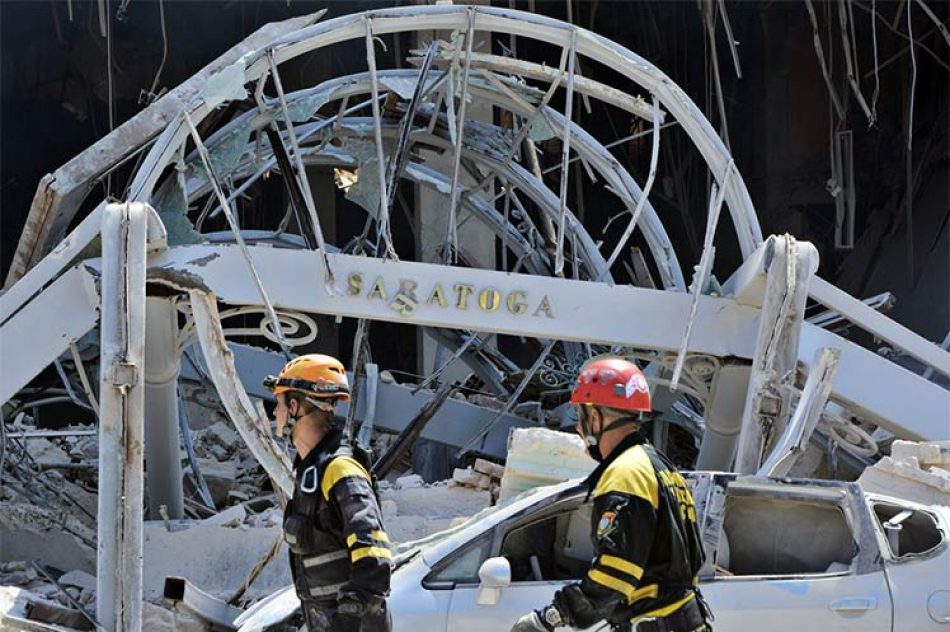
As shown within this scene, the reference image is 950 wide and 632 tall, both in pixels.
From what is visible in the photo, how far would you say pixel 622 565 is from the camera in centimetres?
452

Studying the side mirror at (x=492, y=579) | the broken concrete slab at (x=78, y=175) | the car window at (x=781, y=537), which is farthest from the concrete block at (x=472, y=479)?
the side mirror at (x=492, y=579)

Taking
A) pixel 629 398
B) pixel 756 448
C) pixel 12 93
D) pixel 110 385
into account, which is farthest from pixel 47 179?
pixel 12 93

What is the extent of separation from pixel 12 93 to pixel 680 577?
50.9ft

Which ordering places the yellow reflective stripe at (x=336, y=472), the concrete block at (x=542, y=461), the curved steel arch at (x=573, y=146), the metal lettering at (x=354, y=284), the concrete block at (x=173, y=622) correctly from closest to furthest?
the yellow reflective stripe at (x=336, y=472) → the concrete block at (x=542, y=461) → the concrete block at (x=173, y=622) → the metal lettering at (x=354, y=284) → the curved steel arch at (x=573, y=146)

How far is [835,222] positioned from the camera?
56.6 ft

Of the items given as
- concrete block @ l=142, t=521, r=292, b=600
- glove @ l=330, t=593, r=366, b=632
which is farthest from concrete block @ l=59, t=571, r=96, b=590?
glove @ l=330, t=593, r=366, b=632

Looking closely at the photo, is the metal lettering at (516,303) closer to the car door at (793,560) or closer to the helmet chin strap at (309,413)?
the car door at (793,560)

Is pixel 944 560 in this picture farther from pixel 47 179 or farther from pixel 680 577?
pixel 47 179

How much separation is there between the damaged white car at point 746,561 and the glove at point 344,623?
101cm

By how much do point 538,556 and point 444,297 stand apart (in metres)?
2.98

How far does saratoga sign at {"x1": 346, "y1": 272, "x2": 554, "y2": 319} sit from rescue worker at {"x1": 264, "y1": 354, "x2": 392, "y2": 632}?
13.2 feet

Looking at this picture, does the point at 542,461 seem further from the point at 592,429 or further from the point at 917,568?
the point at 592,429

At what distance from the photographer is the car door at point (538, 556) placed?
615cm

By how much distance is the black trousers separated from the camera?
4715mm
